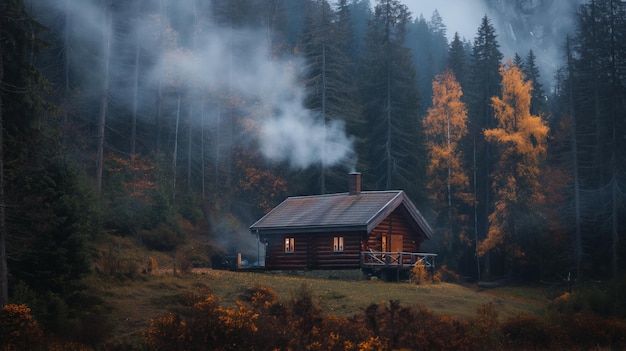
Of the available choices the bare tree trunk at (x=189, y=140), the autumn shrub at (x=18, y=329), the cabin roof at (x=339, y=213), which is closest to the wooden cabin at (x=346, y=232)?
the cabin roof at (x=339, y=213)

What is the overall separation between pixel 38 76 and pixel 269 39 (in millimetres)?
47336

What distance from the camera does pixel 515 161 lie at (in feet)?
171

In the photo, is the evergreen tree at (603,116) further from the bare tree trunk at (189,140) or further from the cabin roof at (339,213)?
the bare tree trunk at (189,140)

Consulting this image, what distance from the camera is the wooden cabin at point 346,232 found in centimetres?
4144

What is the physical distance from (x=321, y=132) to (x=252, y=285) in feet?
86.7

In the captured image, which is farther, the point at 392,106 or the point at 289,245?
the point at 392,106

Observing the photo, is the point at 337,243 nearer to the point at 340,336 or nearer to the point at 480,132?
the point at 340,336

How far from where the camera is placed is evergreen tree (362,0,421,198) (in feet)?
Answer: 197

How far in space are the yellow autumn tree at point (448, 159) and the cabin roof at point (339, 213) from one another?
11.7 m

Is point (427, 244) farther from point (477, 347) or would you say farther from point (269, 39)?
point (477, 347)

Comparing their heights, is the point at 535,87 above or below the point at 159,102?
above

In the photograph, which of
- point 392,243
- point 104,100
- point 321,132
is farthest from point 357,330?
point 321,132

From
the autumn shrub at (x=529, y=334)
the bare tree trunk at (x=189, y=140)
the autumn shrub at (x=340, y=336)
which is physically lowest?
the autumn shrub at (x=529, y=334)

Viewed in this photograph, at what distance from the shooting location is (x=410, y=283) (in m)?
39.5
